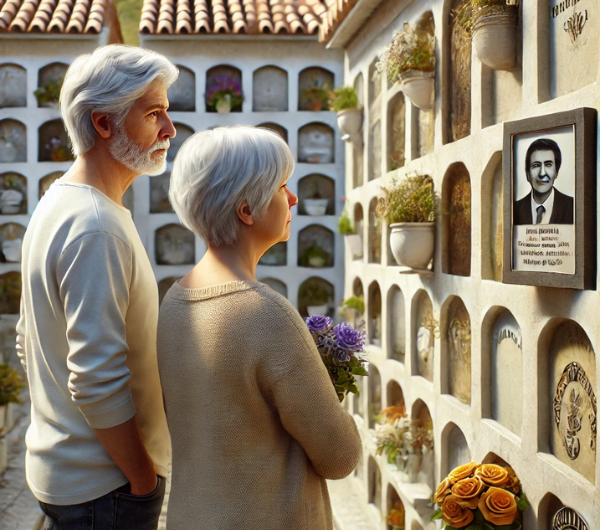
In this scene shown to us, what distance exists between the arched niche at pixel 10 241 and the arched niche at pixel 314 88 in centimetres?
274

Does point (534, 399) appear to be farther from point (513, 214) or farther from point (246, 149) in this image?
point (246, 149)

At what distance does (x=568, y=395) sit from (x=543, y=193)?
23.0 inches

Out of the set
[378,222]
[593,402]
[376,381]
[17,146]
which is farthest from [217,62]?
[593,402]

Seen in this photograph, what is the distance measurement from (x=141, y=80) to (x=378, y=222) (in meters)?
2.92

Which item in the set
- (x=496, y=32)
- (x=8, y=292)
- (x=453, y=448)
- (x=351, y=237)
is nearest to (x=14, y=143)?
(x=8, y=292)

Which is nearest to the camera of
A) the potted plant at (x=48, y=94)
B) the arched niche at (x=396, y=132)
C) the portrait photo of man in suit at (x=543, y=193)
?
the portrait photo of man in suit at (x=543, y=193)

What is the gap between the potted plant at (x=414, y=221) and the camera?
3.01 metres

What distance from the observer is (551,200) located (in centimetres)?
191

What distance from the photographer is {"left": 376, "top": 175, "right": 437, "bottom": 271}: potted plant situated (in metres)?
3.01

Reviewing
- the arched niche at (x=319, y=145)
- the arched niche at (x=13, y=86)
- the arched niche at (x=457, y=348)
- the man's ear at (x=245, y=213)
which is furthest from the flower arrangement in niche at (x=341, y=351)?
the arched niche at (x=13, y=86)

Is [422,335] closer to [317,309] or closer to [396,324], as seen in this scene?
[396,324]

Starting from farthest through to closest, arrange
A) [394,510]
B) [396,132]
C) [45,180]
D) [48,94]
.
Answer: [45,180], [48,94], [396,132], [394,510]

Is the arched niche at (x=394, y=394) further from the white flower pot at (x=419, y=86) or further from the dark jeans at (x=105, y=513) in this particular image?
the dark jeans at (x=105, y=513)

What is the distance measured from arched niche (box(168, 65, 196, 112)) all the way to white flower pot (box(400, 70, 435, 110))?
3.44m
